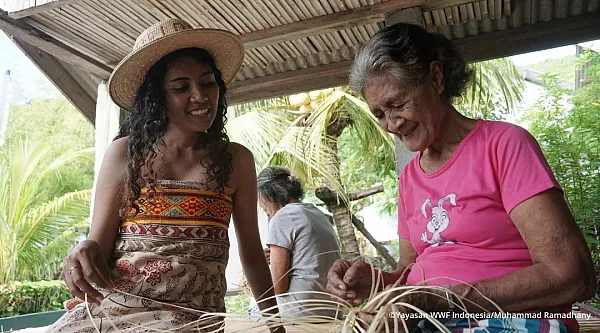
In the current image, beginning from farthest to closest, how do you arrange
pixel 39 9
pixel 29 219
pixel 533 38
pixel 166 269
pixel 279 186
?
1. pixel 29 219
2. pixel 279 186
3. pixel 533 38
4. pixel 39 9
5. pixel 166 269

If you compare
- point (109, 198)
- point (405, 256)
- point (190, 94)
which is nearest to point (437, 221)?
point (405, 256)

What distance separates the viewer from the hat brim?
175 cm

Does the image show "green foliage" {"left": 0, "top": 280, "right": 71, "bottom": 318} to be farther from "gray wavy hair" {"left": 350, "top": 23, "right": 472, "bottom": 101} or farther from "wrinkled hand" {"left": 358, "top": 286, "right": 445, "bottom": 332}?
"wrinkled hand" {"left": 358, "top": 286, "right": 445, "bottom": 332}

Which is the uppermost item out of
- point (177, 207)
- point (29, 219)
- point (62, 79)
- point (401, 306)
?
point (62, 79)

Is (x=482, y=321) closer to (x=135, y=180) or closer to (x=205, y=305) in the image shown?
(x=205, y=305)

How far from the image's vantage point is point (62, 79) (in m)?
3.25

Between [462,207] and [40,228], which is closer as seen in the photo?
[462,207]

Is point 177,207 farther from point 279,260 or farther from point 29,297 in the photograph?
point 29,297

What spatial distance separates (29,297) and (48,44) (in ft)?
20.6

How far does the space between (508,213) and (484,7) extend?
159 centimetres

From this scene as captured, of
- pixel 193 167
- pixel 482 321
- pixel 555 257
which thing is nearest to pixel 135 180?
pixel 193 167

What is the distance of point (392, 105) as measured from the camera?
1314 mm

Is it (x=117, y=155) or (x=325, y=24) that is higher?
(x=325, y=24)

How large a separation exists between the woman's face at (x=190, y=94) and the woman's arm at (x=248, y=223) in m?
0.19
